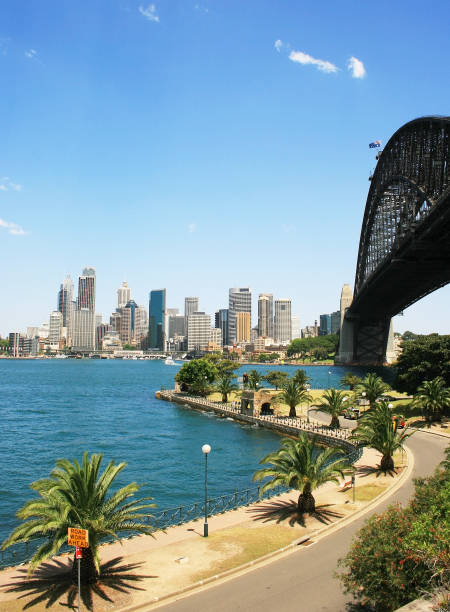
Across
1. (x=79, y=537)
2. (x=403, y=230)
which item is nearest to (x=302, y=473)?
(x=79, y=537)

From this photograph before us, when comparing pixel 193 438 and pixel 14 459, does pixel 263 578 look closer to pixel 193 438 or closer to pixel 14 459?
pixel 14 459

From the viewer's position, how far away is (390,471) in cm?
3250

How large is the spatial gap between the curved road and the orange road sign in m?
3.46

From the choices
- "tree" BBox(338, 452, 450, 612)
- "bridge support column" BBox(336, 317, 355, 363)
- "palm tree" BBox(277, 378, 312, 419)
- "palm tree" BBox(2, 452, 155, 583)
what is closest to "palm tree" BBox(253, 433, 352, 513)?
"palm tree" BBox(2, 452, 155, 583)

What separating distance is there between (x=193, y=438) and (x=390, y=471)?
3024 cm

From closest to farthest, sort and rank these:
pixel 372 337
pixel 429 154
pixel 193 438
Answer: pixel 193 438 → pixel 429 154 → pixel 372 337

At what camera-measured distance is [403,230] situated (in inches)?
3787

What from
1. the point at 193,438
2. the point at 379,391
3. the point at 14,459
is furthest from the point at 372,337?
the point at 14,459

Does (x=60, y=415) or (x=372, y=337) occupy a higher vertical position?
(x=372, y=337)

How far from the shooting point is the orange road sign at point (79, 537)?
14.7 metres

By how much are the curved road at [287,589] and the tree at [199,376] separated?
231 feet

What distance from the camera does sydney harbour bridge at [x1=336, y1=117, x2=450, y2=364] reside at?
253 ft

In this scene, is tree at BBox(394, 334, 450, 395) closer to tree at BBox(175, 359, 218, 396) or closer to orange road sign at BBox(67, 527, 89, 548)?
tree at BBox(175, 359, 218, 396)

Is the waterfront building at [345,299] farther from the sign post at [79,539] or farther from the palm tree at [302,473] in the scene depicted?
the sign post at [79,539]
